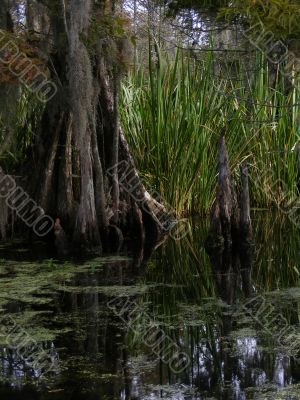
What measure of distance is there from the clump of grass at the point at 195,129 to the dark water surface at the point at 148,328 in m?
1.93

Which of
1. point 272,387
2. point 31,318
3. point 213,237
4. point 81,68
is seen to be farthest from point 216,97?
point 272,387

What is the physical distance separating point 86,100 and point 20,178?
1.65 metres

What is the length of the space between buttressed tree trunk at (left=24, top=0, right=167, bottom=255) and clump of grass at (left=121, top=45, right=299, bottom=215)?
73 centimetres

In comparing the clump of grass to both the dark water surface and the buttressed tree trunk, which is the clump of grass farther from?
the dark water surface

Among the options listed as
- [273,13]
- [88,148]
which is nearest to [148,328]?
[273,13]

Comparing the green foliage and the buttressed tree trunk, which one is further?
the buttressed tree trunk

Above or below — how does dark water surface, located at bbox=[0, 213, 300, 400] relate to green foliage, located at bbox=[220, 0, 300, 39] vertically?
below

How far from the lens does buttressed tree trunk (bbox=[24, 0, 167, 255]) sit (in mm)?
6422

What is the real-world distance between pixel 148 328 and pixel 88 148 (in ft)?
9.39

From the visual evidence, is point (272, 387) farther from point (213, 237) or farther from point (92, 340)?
point (213, 237)

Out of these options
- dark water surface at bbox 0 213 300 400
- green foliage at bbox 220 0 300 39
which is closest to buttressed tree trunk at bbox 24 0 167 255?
dark water surface at bbox 0 213 300 400

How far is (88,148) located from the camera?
688 cm

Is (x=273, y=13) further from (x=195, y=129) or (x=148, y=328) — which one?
(x=195, y=129)

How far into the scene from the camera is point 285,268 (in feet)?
20.5
